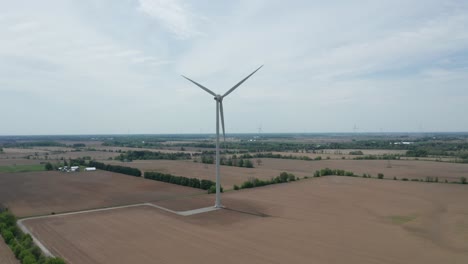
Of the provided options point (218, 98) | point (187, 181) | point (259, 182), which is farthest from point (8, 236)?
point (259, 182)

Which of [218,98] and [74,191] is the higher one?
[218,98]

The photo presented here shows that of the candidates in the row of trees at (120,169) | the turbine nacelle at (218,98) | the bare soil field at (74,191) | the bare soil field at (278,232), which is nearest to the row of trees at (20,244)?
the bare soil field at (278,232)

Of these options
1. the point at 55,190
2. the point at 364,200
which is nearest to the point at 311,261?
the point at 364,200

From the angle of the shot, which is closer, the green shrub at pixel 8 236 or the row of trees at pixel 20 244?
the row of trees at pixel 20 244

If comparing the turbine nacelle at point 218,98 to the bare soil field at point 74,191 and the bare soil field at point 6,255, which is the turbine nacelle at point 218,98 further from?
the bare soil field at point 6,255

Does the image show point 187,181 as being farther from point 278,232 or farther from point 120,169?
point 278,232

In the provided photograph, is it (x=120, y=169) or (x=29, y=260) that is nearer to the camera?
(x=29, y=260)
